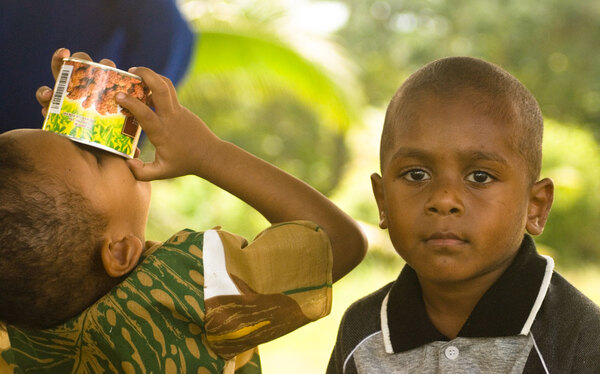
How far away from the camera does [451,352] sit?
1584 mm

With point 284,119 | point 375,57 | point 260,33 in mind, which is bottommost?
point 260,33

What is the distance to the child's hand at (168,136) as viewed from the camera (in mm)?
1487

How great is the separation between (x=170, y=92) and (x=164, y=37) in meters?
0.74

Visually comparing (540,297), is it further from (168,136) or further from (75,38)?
(75,38)

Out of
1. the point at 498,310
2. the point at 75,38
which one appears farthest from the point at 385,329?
the point at 75,38

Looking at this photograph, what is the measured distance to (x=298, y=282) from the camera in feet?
4.87

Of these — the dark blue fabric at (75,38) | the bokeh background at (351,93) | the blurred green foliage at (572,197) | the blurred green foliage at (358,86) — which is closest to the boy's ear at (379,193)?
the dark blue fabric at (75,38)

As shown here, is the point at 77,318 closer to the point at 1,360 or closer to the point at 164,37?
the point at 1,360

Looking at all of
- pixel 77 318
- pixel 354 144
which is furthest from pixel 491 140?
pixel 354 144

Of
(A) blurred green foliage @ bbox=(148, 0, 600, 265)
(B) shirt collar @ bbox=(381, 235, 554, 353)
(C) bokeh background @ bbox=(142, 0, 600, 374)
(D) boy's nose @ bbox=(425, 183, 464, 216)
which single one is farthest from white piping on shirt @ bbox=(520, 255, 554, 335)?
(A) blurred green foliage @ bbox=(148, 0, 600, 265)

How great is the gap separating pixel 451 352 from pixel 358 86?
5.72 m

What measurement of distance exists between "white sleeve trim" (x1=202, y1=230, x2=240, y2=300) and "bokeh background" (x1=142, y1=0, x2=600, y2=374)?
1487 millimetres

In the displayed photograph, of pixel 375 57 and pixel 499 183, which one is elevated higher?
pixel 375 57

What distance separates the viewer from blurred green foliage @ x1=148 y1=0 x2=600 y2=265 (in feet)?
22.0
